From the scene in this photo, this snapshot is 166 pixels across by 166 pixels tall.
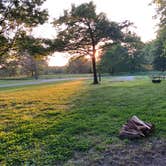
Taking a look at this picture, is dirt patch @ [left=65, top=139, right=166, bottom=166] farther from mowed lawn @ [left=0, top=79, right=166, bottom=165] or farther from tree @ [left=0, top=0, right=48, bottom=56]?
tree @ [left=0, top=0, right=48, bottom=56]

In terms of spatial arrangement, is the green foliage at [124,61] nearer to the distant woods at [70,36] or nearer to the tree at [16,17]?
the distant woods at [70,36]

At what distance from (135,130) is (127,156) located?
126 cm

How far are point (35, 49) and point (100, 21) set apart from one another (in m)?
→ 12.3

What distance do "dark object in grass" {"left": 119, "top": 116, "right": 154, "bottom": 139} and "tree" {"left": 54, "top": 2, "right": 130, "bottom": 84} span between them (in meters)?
21.8

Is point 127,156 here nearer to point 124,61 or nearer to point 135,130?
point 135,130

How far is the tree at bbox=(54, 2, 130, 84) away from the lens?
27.2 meters

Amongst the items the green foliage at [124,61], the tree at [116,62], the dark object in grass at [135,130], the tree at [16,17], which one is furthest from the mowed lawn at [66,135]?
the green foliage at [124,61]

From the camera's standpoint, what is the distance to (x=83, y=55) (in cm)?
2930

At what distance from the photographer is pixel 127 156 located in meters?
4.67

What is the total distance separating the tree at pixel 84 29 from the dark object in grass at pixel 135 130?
21.8 metres

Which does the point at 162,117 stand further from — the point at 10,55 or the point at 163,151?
the point at 10,55

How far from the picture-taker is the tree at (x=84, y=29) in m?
27.2

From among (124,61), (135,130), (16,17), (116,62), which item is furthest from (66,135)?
(124,61)

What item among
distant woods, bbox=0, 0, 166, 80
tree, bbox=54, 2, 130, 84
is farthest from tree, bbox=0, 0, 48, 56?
tree, bbox=54, 2, 130, 84
